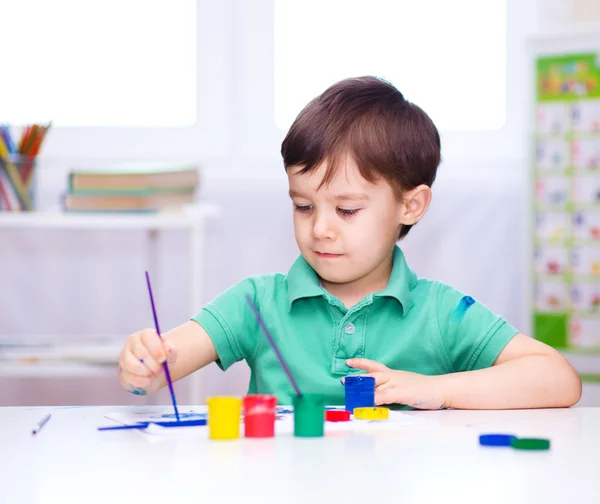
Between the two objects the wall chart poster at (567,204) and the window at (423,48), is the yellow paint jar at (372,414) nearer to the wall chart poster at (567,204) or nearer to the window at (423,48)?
the wall chart poster at (567,204)

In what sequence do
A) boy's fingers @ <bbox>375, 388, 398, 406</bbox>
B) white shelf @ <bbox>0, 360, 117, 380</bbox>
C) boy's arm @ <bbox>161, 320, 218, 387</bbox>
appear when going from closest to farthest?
boy's fingers @ <bbox>375, 388, 398, 406</bbox>, boy's arm @ <bbox>161, 320, 218, 387</bbox>, white shelf @ <bbox>0, 360, 117, 380</bbox>

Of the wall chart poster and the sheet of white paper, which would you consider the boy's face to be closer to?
the sheet of white paper

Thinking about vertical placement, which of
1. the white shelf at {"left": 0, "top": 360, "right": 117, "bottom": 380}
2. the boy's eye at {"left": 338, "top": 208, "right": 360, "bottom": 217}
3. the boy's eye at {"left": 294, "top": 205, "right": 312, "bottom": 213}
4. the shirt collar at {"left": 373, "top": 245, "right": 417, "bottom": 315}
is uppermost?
the boy's eye at {"left": 294, "top": 205, "right": 312, "bottom": 213}

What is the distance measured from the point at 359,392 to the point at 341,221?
0.32 m

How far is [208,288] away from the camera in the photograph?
2846 mm

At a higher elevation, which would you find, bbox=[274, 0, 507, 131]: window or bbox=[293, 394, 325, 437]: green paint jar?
bbox=[274, 0, 507, 131]: window

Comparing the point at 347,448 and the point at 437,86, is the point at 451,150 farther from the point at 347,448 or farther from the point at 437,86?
the point at 347,448

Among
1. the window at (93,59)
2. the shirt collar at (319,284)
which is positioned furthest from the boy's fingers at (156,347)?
the window at (93,59)

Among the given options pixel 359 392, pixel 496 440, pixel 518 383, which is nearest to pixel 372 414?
pixel 359 392

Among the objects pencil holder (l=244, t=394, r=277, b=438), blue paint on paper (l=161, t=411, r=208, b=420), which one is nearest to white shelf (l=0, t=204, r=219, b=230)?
blue paint on paper (l=161, t=411, r=208, b=420)

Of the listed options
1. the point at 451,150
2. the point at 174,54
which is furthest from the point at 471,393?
the point at 174,54

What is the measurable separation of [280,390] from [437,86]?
192 cm

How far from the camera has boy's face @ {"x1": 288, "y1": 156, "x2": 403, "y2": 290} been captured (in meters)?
1.19

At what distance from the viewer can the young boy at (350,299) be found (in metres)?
1.19
